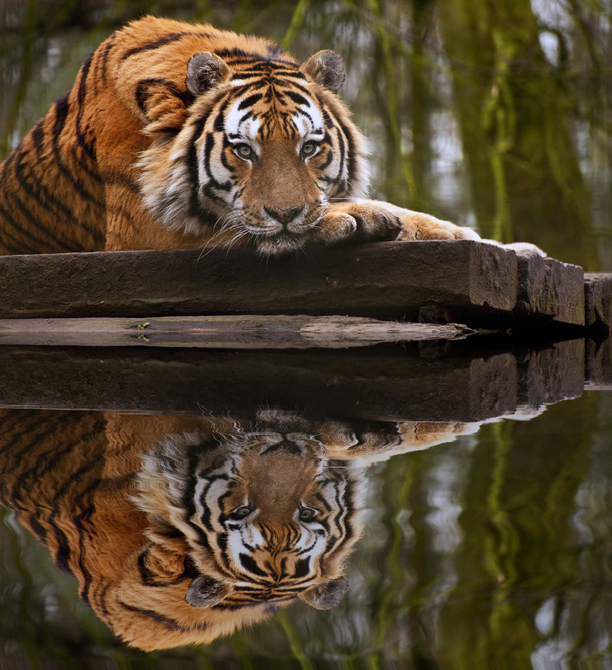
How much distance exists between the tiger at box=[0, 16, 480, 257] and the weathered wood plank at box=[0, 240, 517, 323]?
0.09 meters

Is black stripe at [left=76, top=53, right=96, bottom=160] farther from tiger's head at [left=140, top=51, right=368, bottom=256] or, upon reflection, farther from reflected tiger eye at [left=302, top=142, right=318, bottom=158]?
reflected tiger eye at [left=302, top=142, right=318, bottom=158]

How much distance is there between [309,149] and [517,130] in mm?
4176

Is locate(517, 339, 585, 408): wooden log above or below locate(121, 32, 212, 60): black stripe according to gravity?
below

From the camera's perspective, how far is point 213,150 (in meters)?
2.67

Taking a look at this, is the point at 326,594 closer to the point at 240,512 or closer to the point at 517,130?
the point at 240,512

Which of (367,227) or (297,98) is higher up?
(297,98)

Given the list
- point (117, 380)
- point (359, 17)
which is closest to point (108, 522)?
point (117, 380)

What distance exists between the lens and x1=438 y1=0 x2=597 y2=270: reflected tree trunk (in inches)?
239

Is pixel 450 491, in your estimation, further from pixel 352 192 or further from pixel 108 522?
pixel 352 192

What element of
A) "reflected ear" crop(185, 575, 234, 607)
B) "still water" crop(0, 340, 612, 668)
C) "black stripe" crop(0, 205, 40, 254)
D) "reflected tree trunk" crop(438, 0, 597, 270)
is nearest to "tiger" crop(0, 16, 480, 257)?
"black stripe" crop(0, 205, 40, 254)

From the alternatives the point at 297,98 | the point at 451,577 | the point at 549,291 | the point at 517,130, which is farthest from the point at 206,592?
the point at 517,130

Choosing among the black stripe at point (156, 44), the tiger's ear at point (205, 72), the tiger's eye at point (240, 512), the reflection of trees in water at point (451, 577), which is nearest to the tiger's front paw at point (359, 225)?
the tiger's ear at point (205, 72)

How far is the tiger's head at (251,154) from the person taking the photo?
2465 millimetres

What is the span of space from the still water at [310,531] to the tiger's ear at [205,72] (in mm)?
1545
